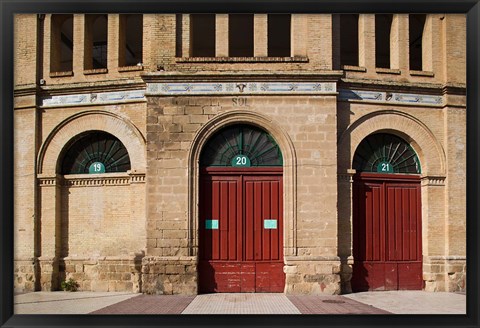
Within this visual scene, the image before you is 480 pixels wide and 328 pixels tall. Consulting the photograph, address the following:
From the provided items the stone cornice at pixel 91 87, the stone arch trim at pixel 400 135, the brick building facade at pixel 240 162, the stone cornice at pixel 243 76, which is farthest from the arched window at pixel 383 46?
the stone cornice at pixel 91 87

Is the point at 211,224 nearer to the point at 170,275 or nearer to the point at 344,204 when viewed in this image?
the point at 170,275

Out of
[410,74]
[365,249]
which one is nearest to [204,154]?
[365,249]

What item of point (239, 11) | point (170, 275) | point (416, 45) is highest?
point (416, 45)

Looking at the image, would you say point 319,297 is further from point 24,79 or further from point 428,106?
point 24,79

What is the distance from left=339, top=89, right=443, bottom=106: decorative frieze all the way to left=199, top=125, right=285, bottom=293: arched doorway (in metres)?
2.35

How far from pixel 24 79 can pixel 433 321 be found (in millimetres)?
12169

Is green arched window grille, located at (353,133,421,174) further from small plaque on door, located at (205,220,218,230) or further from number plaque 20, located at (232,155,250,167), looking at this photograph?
small plaque on door, located at (205,220,218,230)

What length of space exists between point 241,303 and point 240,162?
368 cm

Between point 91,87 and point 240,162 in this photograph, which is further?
point 91,87

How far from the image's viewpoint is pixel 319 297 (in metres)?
13.8

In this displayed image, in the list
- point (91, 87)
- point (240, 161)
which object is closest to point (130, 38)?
point (91, 87)

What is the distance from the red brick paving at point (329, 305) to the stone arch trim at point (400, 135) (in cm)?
337

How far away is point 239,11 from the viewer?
1017cm

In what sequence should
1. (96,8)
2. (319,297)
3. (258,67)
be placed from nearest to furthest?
(96,8) → (319,297) → (258,67)
